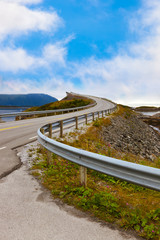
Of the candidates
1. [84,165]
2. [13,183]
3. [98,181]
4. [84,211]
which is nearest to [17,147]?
[13,183]

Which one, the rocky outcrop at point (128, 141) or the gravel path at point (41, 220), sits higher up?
the gravel path at point (41, 220)

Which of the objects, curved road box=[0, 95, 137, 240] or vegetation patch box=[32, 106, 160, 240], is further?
vegetation patch box=[32, 106, 160, 240]

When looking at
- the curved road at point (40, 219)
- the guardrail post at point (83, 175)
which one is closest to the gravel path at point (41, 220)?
the curved road at point (40, 219)

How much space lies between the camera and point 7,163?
6090mm

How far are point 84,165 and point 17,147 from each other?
17.8 ft

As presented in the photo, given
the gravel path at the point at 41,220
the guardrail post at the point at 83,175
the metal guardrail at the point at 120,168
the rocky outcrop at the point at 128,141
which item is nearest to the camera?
the gravel path at the point at 41,220

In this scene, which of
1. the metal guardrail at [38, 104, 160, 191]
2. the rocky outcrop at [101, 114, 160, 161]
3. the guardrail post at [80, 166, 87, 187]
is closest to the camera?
the metal guardrail at [38, 104, 160, 191]

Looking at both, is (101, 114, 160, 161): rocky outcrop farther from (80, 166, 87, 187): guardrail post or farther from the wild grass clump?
(80, 166, 87, 187): guardrail post

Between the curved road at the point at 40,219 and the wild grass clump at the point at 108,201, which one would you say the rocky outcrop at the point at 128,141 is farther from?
the curved road at the point at 40,219

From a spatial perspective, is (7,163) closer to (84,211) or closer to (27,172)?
(27,172)

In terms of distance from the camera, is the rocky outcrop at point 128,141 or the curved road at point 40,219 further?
the rocky outcrop at point 128,141

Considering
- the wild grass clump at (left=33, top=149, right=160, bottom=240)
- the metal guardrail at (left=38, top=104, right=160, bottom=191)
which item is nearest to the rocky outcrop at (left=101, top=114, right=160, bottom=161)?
the wild grass clump at (left=33, top=149, right=160, bottom=240)

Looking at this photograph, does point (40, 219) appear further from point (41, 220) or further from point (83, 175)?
point (83, 175)

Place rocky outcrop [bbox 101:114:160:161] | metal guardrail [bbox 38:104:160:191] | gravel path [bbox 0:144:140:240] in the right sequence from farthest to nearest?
rocky outcrop [bbox 101:114:160:161]
metal guardrail [bbox 38:104:160:191]
gravel path [bbox 0:144:140:240]
